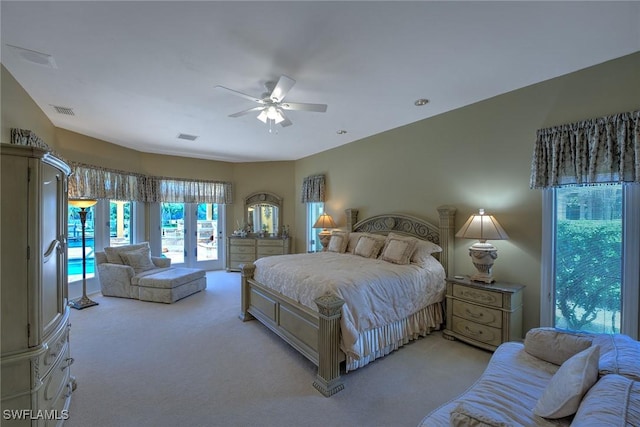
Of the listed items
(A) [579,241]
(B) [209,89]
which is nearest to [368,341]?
(A) [579,241]

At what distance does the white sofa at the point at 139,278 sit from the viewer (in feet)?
15.3

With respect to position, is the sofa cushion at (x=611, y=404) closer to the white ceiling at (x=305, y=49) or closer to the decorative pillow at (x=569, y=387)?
the decorative pillow at (x=569, y=387)

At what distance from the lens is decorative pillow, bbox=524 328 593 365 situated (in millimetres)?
1761

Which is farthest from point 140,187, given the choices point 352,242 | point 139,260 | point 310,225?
point 352,242

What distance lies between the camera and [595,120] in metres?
2.52

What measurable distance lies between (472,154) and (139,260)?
6.03 m

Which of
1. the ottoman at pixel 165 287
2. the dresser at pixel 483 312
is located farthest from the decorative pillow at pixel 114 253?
the dresser at pixel 483 312

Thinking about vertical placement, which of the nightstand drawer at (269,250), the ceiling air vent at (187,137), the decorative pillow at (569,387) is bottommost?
the nightstand drawer at (269,250)

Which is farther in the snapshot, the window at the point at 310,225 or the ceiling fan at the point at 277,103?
the window at the point at 310,225

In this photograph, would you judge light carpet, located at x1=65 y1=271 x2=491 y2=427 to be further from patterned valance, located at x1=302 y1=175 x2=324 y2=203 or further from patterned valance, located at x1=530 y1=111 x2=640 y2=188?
Answer: patterned valance, located at x1=302 y1=175 x2=324 y2=203

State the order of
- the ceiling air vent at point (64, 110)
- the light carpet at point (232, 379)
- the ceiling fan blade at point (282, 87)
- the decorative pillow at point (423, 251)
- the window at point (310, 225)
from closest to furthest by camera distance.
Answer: the light carpet at point (232, 379)
the ceiling fan blade at point (282, 87)
the decorative pillow at point (423, 251)
the ceiling air vent at point (64, 110)
the window at point (310, 225)

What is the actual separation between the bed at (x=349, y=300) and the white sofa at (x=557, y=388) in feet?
3.59

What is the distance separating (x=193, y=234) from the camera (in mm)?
6902

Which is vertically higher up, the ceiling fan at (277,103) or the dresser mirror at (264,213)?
the ceiling fan at (277,103)
